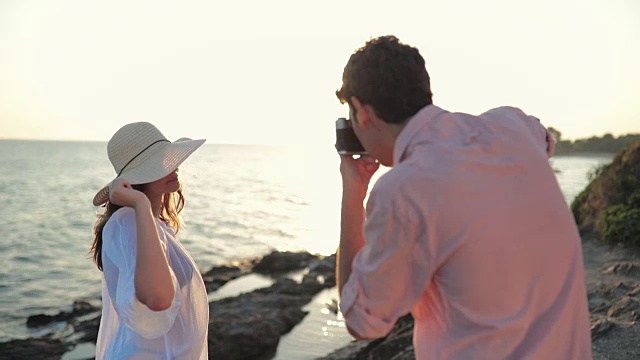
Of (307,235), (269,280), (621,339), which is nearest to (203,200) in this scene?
(307,235)

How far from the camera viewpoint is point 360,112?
80.2 inches

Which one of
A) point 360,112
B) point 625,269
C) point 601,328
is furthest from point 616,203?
point 360,112

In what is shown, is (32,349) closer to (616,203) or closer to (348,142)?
(348,142)

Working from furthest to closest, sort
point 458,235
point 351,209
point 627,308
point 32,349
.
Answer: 1. point 32,349
2. point 627,308
3. point 351,209
4. point 458,235

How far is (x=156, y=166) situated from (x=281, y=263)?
15.1m

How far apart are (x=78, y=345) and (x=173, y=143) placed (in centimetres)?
922

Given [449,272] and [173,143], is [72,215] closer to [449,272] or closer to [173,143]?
[173,143]

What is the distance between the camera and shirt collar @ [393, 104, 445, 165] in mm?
1927

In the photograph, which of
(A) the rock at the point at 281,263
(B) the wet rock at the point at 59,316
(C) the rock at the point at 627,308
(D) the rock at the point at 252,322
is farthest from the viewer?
(A) the rock at the point at 281,263

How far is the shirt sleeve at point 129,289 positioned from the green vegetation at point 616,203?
10062 mm

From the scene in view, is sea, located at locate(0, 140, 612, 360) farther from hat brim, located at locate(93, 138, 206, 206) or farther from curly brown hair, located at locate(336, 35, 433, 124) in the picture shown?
curly brown hair, located at locate(336, 35, 433, 124)

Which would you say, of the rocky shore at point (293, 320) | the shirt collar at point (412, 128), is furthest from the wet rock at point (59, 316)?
the shirt collar at point (412, 128)

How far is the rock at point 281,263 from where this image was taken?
59.2 ft

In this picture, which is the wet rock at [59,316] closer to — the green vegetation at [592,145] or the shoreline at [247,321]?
the shoreline at [247,321]
